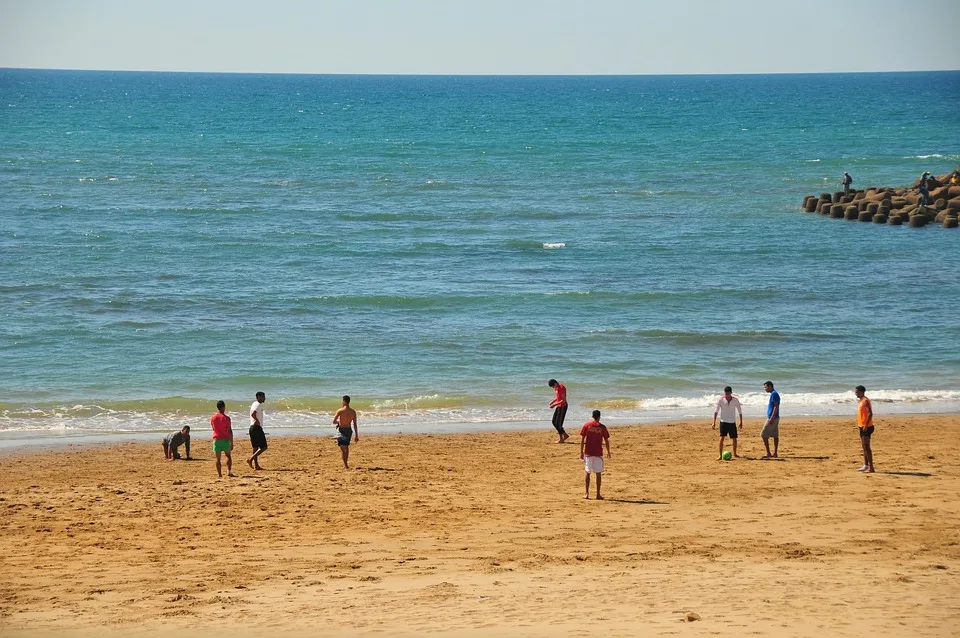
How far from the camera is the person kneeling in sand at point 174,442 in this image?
16688 millimetres

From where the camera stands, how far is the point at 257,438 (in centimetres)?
1577

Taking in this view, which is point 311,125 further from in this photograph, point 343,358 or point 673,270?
point 343,358

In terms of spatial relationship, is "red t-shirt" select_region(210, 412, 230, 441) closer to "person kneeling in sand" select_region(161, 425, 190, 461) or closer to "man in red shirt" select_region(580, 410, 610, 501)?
"person kneeling in sand" select_region(161, 425, 190, 461)

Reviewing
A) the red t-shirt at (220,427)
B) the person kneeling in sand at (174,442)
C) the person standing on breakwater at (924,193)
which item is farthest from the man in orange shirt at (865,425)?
the person standing on breakwater at (924,193)

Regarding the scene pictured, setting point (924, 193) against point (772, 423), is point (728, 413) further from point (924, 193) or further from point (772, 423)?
point (924, 193)

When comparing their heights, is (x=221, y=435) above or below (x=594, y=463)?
→ above

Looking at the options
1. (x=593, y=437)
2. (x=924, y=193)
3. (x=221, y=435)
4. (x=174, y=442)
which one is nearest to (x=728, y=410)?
(x=593, y=437)

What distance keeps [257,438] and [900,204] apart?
3405 centimetres

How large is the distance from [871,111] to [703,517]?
355ft

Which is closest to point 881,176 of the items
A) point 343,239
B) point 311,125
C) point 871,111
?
point 343,239

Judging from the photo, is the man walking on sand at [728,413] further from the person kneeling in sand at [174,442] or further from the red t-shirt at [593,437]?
the person kneeling in sand at [174,442]

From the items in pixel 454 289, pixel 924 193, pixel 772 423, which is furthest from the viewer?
pixel 924 193

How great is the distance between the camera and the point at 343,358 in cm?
2375

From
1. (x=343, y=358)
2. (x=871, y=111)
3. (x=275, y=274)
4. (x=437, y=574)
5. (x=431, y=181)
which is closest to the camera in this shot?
(x=437, y=574)
